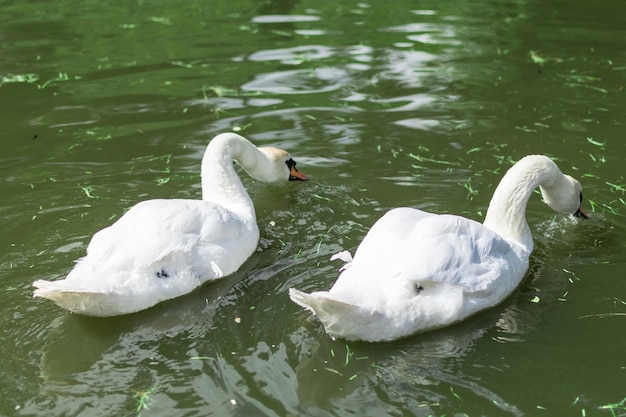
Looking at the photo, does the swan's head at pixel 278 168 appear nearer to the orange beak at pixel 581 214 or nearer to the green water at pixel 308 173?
the green water at pixel 308 173

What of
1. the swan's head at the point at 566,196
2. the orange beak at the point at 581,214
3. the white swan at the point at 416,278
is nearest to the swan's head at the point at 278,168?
the white swan at the point at 416,278

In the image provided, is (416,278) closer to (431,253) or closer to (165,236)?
(431,253)

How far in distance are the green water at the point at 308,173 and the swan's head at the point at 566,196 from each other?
23cm

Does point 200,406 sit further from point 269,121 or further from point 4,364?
point 269,121

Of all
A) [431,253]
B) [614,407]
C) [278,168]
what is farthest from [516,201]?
[278,168]

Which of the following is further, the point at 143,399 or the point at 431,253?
the point at 431,253

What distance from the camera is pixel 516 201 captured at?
6922 mm

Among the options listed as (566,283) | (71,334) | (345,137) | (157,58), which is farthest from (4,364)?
(157,58)

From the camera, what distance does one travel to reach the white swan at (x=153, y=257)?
593cm

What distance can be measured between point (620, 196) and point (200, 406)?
470cm

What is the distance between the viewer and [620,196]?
806 cm

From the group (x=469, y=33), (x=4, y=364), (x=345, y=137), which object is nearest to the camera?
(x=4, y=364)

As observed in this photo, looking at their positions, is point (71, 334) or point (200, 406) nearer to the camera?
point (200, 406)

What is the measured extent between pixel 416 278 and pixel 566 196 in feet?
7.59
